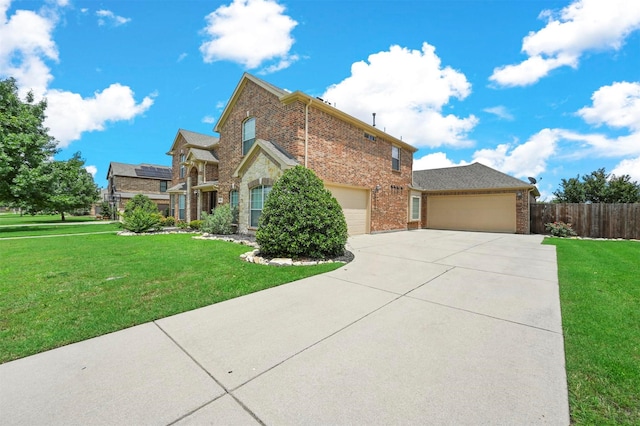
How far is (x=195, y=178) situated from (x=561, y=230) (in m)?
23.7

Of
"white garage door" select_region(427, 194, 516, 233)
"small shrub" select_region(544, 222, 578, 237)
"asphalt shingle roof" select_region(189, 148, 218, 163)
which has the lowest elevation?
"small shrub" select_region(544, 222, 578, 237)

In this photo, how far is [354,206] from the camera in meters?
13.9

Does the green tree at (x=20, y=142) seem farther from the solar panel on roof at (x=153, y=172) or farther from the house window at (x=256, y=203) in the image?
the solar panel on roof at (x=153, y=172)

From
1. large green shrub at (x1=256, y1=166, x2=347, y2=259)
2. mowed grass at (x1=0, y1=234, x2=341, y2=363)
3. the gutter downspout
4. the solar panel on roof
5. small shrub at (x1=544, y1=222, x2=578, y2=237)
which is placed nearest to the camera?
mowed grass at (x1=0, y1=234, x2=341, y2=363)

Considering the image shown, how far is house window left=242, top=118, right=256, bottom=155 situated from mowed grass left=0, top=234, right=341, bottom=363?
6.94 m

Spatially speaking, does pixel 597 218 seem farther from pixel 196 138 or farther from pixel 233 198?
pixel 196 138

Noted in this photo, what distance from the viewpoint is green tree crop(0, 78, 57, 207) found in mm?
15492

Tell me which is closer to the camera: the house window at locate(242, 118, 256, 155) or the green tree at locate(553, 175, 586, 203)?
the house window at locate(242, 118, 256, 155)

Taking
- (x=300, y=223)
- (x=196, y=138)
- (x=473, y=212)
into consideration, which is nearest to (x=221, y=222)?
(x=300, y=223)

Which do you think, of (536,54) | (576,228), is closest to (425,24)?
(536,54)

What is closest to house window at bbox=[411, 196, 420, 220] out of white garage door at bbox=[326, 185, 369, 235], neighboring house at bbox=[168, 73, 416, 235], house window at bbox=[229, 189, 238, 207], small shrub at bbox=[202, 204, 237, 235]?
neighboring house at bbox=[168, 73, 416, 235]

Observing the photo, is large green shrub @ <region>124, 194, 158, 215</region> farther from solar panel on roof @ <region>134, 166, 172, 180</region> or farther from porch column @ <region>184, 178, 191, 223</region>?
solar panel on roof @ <region>134, 166, 172, 180</region>

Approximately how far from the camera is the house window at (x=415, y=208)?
18359mm

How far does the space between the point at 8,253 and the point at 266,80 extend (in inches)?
471
